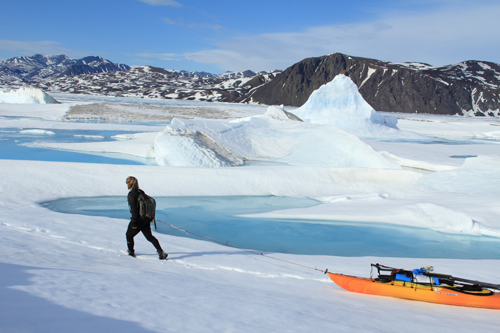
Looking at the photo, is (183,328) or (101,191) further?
(101,191)

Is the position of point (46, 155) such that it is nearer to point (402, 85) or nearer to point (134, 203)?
point (134, 203)

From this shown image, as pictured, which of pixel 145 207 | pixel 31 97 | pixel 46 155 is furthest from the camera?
pixel 31 97

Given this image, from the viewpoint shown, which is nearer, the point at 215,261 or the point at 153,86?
the point at 215,261

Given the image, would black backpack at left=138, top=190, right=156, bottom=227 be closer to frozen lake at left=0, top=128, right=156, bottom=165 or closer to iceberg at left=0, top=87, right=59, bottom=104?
frozen lake at left=0, top=128, right=156, bottom=165

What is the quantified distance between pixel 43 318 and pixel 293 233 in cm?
406

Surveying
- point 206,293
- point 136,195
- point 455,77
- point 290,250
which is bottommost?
point 290,250

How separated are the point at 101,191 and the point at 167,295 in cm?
523

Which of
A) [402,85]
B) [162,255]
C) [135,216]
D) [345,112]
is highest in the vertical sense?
[402,85]

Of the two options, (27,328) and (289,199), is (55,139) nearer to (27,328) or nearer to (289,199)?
(289,199)

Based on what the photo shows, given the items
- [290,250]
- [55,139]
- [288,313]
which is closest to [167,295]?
[288,313]

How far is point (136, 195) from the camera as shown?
326 cm

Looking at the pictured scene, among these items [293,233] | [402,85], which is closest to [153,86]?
[402,85]

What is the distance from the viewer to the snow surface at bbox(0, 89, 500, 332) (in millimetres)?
1899

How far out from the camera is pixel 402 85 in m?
63.7
